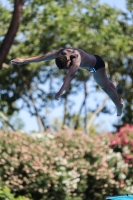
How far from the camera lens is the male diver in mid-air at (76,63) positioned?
5.95 metres

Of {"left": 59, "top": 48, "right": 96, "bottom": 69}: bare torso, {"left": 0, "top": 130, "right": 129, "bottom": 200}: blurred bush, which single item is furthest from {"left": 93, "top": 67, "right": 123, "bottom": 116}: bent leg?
{"left": 0, "top": 130, "right": 129, "bottom": 200}: blurred bush

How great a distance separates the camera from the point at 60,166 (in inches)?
509

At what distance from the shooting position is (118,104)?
24.1 feet

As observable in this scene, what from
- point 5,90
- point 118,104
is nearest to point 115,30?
point 5,90

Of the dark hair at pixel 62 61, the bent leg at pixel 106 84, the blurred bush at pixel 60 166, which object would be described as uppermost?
the dark hair at pixel 62 61

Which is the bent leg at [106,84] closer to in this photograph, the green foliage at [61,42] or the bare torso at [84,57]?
the bare torso at [84,57]

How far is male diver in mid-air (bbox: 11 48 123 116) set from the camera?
234 inches

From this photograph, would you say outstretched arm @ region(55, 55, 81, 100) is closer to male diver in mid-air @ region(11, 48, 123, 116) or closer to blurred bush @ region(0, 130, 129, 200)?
male diver in mid-air @ region(11, 48, 123, 116)

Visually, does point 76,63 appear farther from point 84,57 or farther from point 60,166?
point 60,166

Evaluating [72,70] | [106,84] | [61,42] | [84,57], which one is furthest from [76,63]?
[61,42]

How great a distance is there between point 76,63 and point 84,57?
14.3 inches

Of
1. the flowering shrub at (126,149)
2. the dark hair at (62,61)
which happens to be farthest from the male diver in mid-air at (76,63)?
the flowering shrub at (126,149)

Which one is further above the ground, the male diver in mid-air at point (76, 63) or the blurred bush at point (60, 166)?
the male diver in mid-air at point (76, 63)

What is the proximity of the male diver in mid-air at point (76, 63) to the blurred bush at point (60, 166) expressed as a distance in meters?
5.35
